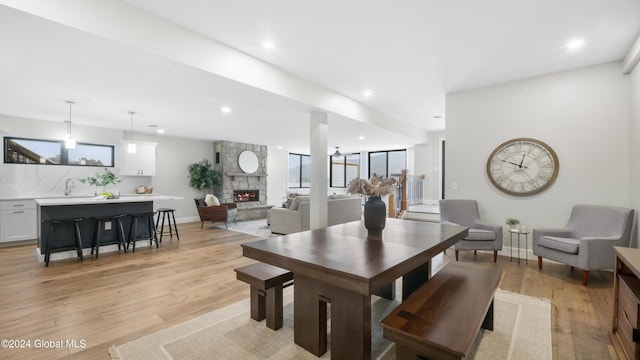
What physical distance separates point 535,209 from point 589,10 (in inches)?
105

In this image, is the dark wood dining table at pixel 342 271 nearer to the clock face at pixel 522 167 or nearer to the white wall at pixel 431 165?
the clock face at pixel 522 167

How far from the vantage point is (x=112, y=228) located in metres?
4.86

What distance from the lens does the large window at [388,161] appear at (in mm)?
10617

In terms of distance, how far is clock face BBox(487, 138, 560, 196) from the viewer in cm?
404

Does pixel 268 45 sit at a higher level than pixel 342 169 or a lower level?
higher

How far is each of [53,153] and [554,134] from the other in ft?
30.9

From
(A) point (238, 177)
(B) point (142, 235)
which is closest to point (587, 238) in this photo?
(B) point (142, 235)

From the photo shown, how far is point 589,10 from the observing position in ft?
8.23

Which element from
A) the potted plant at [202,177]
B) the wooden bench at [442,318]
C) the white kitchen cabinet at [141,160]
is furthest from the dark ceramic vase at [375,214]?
the potted plant at [202,177]

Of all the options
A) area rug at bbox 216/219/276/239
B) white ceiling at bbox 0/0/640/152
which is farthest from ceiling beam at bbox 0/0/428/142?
area rug at bbox 216/219/276/239

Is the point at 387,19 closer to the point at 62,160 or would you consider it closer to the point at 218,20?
the point at 218,20

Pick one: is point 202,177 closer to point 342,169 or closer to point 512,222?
point 342,169

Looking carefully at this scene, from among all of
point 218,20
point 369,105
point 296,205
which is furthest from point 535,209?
point 218,20

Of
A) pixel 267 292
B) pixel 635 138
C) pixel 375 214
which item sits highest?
pixel 635 138
